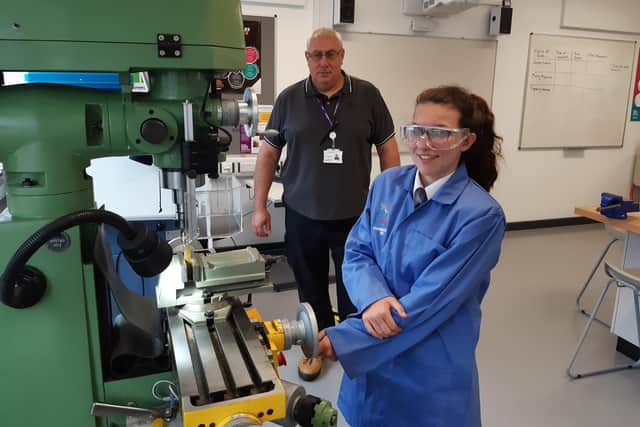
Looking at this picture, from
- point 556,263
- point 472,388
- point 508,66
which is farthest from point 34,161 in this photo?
point 508,66

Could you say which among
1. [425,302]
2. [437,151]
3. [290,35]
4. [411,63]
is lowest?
[425,302]

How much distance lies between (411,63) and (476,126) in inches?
138

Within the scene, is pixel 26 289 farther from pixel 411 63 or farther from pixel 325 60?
pixel 411 63

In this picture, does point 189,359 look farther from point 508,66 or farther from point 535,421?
point 508,66

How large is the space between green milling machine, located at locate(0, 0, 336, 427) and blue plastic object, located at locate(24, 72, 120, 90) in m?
0.02

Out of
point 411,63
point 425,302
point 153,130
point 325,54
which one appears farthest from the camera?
point 411,63

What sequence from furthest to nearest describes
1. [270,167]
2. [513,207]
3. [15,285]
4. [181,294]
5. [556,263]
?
[513,207], [556,263], [270,167], [181,294], [15,285]

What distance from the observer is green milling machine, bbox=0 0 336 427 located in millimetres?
793

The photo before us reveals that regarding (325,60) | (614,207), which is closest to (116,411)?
(325,60)

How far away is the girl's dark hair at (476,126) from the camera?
1.24 m

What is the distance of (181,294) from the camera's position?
985 millimetres

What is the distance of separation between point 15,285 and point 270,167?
171 centimetres

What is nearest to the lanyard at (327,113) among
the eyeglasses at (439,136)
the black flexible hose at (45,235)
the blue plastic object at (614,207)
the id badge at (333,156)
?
the id badge at (333,156)

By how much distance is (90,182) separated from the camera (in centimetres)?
97
